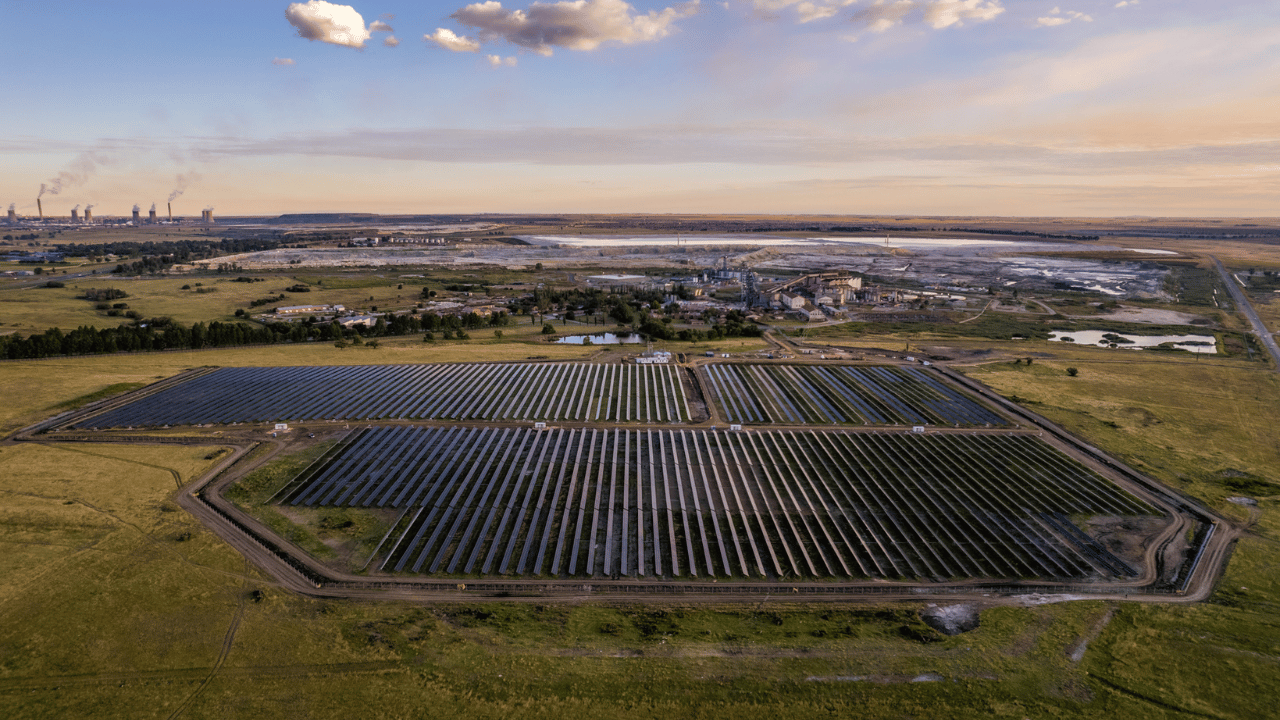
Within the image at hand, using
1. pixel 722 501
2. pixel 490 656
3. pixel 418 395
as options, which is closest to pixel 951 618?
pixel 722 501

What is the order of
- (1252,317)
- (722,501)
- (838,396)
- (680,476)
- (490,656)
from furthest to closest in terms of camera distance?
(1252,317), (838,396), (680,476), (722,501), (490,656)

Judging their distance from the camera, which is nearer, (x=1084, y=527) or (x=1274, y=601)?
(x=1274, y=601)

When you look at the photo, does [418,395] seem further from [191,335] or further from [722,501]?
[191,335]

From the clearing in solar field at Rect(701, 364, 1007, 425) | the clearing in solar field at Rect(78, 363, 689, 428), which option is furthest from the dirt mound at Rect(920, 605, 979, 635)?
the clearing in solar field at Rect(78, 363, 689, 428)

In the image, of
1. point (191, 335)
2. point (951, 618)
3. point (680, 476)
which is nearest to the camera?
point (951, 618)

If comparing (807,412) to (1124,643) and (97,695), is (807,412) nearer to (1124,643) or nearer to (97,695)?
(1124,643)

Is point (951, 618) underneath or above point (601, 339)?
underneath

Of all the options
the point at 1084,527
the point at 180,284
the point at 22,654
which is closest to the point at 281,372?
the point at 22,654
